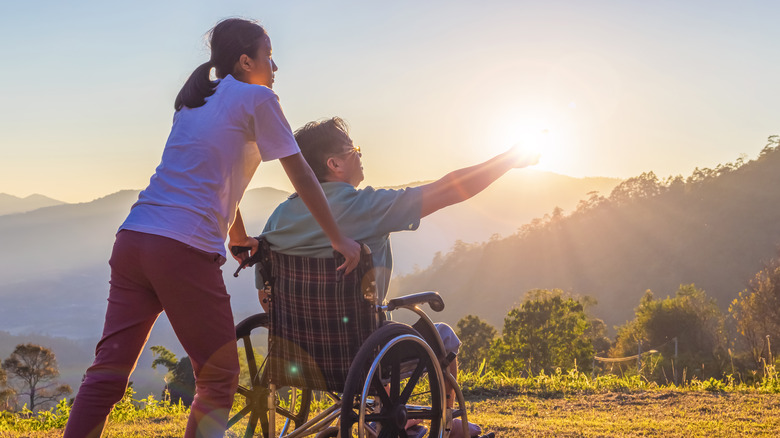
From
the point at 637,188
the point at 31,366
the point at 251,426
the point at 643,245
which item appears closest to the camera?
the point at 251,426

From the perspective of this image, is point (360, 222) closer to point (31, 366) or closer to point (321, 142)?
point (321, 142)

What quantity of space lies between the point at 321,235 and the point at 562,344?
36.6 m

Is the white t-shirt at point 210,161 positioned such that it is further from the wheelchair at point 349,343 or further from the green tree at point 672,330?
the green tree at point 672,330

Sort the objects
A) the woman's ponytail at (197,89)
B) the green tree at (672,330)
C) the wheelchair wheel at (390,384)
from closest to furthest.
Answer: the woman's ponytail at (197,89)
the wheelchair wheel at (390,384)
the green tree at (672,330)

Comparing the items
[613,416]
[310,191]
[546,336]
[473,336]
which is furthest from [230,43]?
[473,336]

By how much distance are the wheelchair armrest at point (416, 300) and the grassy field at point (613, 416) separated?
1.44 meters

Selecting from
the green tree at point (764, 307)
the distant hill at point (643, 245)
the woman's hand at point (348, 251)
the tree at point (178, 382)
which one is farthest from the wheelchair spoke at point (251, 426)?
the distant hill at point (643, 245)

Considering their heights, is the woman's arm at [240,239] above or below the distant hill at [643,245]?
below

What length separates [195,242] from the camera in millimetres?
1678

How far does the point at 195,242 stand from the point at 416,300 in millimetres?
823

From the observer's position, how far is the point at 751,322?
114ft

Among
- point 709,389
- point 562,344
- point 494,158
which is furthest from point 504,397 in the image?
point 562,344

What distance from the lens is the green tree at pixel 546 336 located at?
36344 millimetres

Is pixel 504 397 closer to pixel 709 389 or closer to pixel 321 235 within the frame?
pixel 709 389
